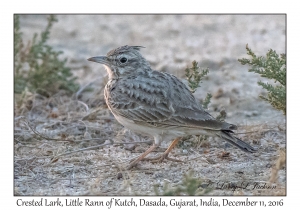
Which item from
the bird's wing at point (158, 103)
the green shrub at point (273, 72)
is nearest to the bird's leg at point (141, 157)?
the bird's wing at point (158, 103)

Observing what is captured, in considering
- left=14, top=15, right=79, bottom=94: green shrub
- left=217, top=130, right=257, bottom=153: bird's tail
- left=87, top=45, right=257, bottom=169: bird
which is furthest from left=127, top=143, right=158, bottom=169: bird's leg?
left=14, top=15, right=79, bottom=94: green shrub

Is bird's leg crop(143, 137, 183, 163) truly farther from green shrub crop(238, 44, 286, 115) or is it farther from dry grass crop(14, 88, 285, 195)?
green shrub crop(238, 44, 286, 115)

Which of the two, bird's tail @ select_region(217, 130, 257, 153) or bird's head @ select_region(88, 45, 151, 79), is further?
bird's head @ select_region(88, 45, 151, 79)

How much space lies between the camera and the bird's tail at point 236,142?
6.66m

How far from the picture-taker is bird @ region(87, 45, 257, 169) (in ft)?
22.6

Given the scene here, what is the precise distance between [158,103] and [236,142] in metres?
1.06

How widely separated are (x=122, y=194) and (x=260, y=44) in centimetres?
664

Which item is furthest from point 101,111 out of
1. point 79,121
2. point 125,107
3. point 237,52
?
point 237,52

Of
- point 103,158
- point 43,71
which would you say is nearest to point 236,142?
point 103,158

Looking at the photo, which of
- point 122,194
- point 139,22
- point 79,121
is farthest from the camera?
point 139,22

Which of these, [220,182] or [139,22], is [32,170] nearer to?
[220,182]

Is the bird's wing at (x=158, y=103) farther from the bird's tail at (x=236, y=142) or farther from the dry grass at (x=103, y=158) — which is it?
the dry grass at (x=103, y=158)

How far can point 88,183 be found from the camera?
21.7 feet

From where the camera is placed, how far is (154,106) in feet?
23.4
